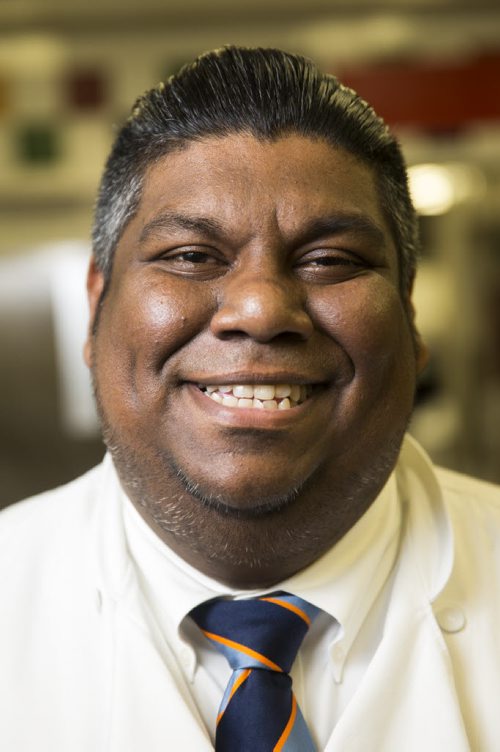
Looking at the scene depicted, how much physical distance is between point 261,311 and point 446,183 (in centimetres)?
272

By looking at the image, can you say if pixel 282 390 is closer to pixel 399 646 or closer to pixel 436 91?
pixel 399 646

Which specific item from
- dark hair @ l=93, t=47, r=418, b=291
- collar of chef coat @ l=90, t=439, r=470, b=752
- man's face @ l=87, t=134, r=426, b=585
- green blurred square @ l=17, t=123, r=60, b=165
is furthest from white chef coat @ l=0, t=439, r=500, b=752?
green blurred square @ l=17, t=123, r=60, b=165

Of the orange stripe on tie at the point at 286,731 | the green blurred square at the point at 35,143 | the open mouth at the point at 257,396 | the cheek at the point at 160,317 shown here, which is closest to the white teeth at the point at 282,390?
the open mouth at the point at 257,396

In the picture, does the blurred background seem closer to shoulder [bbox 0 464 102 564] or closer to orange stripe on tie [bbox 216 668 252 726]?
shoulder [bbox 0 464 102 564]

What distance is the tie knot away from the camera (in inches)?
34.9

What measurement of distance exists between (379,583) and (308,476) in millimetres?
212

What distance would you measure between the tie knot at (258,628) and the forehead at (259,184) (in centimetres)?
41

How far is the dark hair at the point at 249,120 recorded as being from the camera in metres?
0.88

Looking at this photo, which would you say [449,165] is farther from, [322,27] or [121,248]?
[121,248]

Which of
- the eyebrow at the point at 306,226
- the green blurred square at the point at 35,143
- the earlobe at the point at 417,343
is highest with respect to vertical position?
Result: the green blurred square at the point at 35,143

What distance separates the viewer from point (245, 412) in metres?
0.83

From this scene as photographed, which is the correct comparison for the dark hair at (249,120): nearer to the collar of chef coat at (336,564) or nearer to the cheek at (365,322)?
the cheek at (365,322)

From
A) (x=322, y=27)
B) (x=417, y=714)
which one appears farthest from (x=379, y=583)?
(x=322, y=27)

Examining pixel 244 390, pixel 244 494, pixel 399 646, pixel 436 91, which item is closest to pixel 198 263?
pixel 244 390
